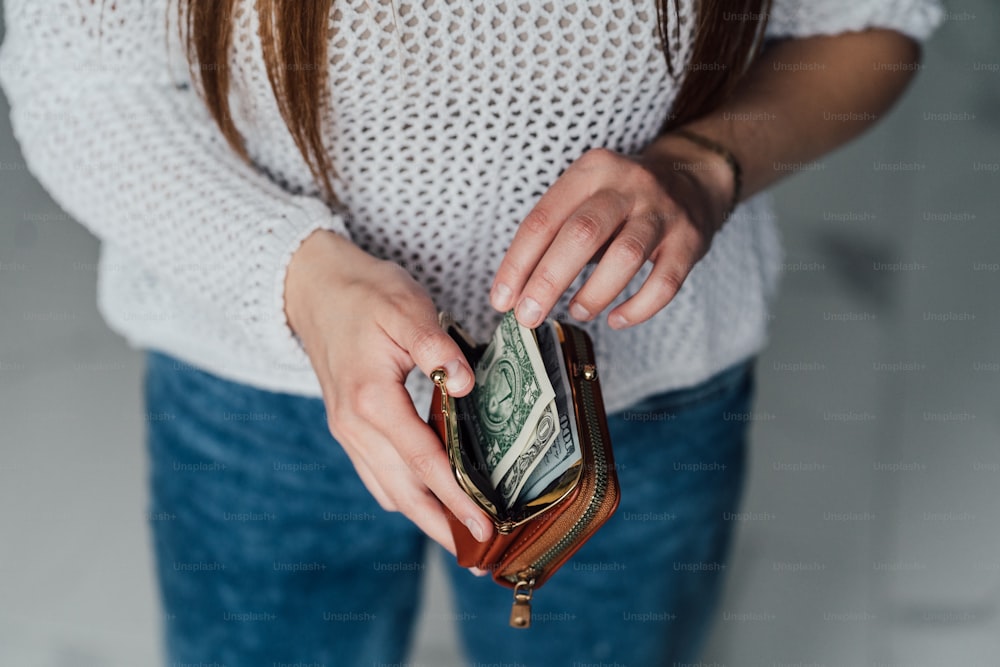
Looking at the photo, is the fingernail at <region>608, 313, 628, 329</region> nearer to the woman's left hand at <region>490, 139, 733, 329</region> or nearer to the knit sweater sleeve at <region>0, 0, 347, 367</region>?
the woman's left hand at <region>490, 139, 733, 329</region>

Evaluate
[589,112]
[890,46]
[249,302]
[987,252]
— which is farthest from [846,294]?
[249,302]

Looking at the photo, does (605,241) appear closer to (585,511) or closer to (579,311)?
(579,311)

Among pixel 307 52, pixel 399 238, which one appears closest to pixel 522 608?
pixel 399 238

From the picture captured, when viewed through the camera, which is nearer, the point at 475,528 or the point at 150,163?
the point at 475,528

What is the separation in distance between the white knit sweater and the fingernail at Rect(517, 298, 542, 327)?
16cm

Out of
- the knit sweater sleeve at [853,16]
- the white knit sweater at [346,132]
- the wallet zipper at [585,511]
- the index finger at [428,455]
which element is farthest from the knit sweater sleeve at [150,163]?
the knit sweater sleeve at [853,16]

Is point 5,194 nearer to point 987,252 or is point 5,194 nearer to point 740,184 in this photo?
point 740,184

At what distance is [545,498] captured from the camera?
614 mm

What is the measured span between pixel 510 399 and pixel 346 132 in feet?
0.86

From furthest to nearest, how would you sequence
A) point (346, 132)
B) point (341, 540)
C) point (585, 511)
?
point (341, 540) < point (346, 132) < point (585, 511)

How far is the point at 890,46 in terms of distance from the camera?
2.78 ft

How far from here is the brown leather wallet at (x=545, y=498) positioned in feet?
1.93

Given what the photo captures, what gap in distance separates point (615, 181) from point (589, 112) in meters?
0.11

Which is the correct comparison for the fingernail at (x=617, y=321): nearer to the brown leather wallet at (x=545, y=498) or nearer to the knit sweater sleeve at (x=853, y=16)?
the brown leather wallet at (x=545, y=498)
